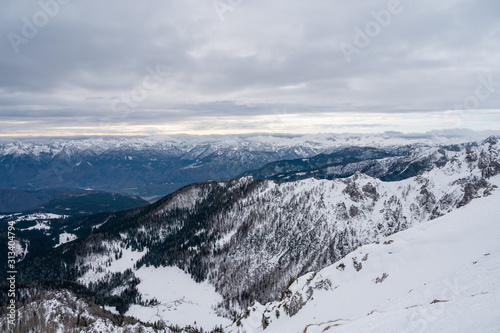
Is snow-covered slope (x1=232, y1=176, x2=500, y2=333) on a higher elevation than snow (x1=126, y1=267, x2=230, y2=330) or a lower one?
higher

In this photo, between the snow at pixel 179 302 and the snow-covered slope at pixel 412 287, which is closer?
the snow-covered slope at pixel 412 287

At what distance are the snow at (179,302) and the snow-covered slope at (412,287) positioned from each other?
262 ft

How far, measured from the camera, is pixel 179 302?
166 meters

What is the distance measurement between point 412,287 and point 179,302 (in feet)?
531

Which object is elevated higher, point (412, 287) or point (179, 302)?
point (412, 287)

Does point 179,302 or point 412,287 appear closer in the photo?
point 412,287

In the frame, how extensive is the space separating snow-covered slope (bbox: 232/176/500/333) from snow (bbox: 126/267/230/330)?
79752 millimetres

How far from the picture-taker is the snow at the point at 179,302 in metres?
146

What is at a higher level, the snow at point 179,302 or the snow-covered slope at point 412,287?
the snow-covered slope at point 412,287

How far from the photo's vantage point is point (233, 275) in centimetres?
18925

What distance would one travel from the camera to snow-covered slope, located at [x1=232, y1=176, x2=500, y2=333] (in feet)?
78.2

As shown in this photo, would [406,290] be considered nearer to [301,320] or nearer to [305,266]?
[301,320]

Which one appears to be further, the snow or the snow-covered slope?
the snow

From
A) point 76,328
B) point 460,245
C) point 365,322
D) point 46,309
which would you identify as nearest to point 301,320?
point 365,322
